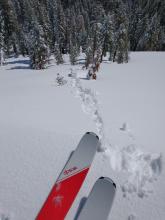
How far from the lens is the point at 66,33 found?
1665 inches

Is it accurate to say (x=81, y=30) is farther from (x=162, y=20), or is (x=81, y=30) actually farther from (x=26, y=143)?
(x=26, y=143)

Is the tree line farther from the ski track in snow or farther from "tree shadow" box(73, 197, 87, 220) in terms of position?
"tree shadow" box(73, 197, 87, 220)

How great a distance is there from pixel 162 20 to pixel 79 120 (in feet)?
218

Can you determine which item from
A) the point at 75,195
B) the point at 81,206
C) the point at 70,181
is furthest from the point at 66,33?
the point at 81,206

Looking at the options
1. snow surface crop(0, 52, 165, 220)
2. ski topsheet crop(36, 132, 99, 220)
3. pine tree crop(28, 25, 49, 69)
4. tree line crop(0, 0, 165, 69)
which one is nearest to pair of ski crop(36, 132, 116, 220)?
ski topsheet crop(36, 132, 99, 220)

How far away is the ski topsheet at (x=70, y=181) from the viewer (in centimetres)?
320

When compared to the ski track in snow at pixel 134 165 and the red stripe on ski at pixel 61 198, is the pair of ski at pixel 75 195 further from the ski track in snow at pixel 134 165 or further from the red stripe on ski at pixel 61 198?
the ski track in snow at pixel 134 165

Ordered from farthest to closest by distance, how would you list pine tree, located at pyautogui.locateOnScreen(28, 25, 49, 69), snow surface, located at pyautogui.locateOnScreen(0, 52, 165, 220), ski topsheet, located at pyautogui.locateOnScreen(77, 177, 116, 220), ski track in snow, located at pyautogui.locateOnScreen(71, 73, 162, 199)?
pine tree, located at pyautogui.locateOnScreen(28, 25, 49, 69), ski track in snow, located at pyautogui.locateOnScreen(71, 73, 162, 199), snow surface, located at pyautogui.locateOnScreen(0, 52, 165, 220), ski topsheet, located at pyautogui.locateOnScreen(77, 177, 116, 220)

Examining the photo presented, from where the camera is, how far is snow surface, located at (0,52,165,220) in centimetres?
337

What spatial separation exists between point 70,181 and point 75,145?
1.21 m

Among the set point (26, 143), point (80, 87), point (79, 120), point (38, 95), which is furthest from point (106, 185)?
point (80, 87)

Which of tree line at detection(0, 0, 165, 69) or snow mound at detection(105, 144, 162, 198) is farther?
tree line at detection(0, 0, 165, 69)

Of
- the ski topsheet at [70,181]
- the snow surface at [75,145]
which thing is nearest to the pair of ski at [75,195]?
the ski topsheet at [70,181]

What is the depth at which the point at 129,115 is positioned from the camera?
22.5ft
